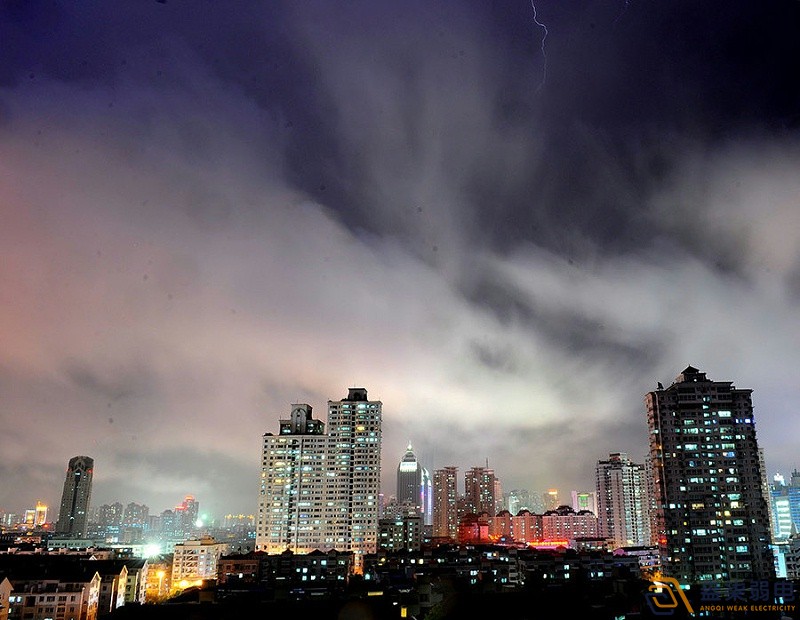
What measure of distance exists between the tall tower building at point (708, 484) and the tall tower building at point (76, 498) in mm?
56284

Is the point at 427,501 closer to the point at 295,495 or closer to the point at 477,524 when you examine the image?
the point at 477,524

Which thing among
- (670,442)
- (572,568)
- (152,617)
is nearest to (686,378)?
(670,442)

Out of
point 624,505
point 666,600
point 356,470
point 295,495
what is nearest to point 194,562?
point 295,495

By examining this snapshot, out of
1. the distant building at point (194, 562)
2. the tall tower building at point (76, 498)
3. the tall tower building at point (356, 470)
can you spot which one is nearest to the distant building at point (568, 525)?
the tall tower building at point (356, 470)

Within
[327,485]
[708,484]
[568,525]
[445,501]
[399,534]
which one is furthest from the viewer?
[445,501]

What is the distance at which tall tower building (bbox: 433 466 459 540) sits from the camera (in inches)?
2982

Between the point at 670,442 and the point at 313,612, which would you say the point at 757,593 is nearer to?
the point at 313,612

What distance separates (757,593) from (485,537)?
46.9 metres

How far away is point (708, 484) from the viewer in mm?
31406

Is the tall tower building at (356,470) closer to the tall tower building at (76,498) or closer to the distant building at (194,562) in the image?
the distant building at (194,562)

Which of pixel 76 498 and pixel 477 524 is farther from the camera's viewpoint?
pixel 76 498

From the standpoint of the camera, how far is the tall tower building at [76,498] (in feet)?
209

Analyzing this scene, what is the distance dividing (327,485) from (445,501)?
133 feet

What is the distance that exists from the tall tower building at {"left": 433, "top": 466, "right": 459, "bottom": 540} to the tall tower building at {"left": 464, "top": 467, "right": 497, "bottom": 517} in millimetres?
1638
